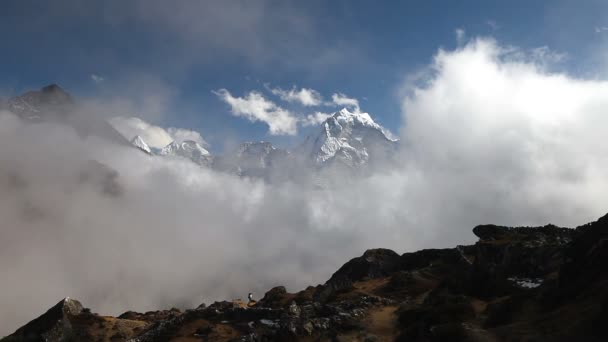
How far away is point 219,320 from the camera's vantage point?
52188mm

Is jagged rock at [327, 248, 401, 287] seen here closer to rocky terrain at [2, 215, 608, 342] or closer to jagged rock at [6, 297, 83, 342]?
rocky terrain at [2, 215, 608, 342]

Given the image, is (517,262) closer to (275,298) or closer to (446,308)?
(446,308)

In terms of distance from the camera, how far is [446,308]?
31672mm

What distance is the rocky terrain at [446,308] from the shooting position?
23.5m

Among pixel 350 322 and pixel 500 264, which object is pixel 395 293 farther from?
pixel 350 322

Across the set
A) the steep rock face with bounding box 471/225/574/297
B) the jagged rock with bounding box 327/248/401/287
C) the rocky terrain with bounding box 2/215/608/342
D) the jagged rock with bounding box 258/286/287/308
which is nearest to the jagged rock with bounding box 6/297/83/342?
the rocky terrain with bounding box 2/215/608/342

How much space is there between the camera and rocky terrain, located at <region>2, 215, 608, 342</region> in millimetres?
23516

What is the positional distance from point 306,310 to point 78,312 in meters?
35.6

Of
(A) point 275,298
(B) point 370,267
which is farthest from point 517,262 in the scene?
(A) point 275,298

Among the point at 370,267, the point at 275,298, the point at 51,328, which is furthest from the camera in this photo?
the point at 370,267

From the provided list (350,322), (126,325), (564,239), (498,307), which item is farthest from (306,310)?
(564,239)

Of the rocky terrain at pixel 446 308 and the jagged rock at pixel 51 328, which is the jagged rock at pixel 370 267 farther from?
the jagged rock at pixel 51 328

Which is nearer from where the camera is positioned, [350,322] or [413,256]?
[350,322]

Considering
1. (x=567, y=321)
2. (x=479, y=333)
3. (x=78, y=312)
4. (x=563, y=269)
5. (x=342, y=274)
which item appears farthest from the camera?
(x=342, y=274)
